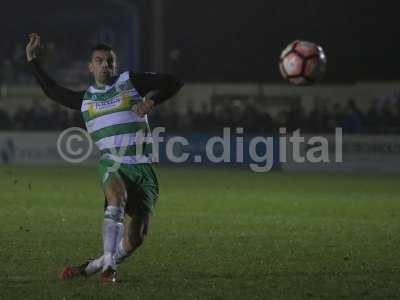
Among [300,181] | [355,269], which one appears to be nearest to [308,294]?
[355,269]

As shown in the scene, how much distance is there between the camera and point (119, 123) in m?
8.12

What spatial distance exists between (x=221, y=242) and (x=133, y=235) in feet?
9.51

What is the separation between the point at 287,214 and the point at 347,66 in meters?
19.6

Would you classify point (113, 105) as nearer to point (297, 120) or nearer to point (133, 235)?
point (133, 235)

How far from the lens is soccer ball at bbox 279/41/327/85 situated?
1377 cm

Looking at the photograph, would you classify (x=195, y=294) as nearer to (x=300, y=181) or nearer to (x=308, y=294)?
(x=308, y=294)

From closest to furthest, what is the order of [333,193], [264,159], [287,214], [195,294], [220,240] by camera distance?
1. [195,294]
2. [220,240]
3. [287,214]
4. [333,193]
5. [264,159]

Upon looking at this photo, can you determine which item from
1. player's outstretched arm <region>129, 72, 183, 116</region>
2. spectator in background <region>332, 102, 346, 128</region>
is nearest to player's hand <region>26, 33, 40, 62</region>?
player's outstretched arm <region>129, 72, 183, 116</region>

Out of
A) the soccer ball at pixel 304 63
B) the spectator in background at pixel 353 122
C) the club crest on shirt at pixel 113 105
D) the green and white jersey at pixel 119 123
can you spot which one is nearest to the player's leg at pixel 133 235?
the green and white jersey at pixel 119 123

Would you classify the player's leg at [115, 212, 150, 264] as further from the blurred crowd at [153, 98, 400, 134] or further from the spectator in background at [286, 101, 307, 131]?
the spectator in background at [286, 101, 307, 131]

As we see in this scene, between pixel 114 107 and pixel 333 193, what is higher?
pixel 114 107

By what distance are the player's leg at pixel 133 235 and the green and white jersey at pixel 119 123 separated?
1.70 feet

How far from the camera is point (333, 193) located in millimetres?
18438

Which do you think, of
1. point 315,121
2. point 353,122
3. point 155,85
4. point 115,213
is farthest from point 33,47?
point 315,121
